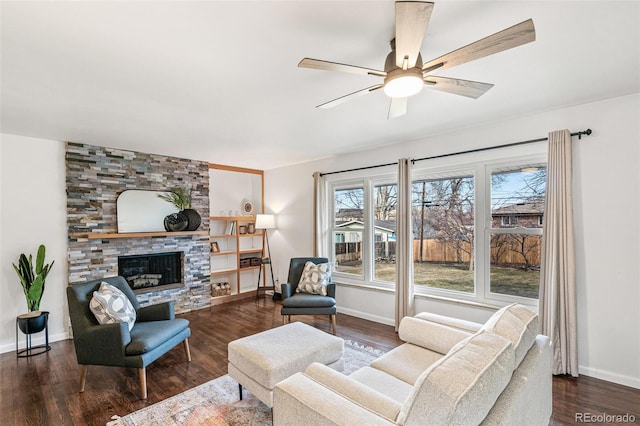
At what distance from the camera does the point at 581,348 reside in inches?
109

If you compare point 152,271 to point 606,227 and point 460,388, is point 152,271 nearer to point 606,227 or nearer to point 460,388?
point 460,388

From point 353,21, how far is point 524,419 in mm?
2123

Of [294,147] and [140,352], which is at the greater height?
[294,147]

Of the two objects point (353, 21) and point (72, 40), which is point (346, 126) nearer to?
point (353, 21)

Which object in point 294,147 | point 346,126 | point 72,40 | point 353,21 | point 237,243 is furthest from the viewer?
point 237,243

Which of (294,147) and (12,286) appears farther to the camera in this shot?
(294,147)

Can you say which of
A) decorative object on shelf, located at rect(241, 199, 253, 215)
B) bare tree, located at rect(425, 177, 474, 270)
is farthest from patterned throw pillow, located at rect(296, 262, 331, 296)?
decorative object on shelf, located at rect(241, 199, 253, 215)

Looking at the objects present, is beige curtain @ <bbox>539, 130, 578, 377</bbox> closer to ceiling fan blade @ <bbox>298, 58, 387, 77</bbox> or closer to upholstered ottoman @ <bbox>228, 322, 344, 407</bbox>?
upholstered ottoman @ <bbox>228, 322, 344, 407</bbox>

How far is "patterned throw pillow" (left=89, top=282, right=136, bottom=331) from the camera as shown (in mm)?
2607

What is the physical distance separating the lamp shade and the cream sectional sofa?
13.2 feet

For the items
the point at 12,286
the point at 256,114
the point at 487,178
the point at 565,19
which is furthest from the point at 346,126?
the point at 12,286

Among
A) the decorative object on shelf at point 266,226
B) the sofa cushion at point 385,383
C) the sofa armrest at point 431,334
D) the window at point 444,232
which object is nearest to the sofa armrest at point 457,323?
the sofa armrest at point 431,334

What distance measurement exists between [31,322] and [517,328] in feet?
15.1

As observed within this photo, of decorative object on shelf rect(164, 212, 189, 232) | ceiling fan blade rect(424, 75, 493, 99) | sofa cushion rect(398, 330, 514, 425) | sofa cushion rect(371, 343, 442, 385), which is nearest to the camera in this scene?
sofa cushion rect(398, 330, 514, 425)
